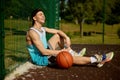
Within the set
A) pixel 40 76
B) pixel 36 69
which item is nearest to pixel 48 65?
pixel 36 69

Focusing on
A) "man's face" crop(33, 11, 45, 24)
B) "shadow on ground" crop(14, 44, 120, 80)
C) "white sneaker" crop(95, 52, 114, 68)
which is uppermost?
"man's face" crop(33, 11, 45, 24)

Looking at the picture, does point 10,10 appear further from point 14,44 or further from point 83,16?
point 83,16

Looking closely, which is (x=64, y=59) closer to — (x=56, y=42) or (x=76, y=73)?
(x=76, y=73)

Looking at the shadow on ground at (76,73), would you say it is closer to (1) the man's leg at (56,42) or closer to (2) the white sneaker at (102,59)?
(2) the white sneaker at (102,59)

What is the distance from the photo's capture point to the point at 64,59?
795 centimetres

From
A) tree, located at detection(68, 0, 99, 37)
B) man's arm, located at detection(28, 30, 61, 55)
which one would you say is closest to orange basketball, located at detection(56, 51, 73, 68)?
man's arm, located at detection(28, 30, 61, 55)

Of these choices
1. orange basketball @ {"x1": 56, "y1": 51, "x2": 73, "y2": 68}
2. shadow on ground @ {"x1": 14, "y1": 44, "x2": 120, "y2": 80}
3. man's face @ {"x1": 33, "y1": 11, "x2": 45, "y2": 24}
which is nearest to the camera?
shadow on ground @ {"x1": 14, "y1": 44, "x2": 120, "y2": 80}

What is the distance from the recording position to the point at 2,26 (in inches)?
263

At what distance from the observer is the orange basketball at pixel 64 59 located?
796 cm

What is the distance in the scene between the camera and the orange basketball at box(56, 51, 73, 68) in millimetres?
7957

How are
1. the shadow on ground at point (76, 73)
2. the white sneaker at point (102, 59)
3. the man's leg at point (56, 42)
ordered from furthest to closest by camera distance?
the man's leg at point (56, 42)
the white sneaker at point (102, 59)
the shadow on ground at point (76, 73)

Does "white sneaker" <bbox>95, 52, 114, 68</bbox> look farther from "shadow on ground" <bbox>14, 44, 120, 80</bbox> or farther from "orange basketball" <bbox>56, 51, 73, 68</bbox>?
"orange basketball" <bbox>56, 51, 73, 68</bbox>

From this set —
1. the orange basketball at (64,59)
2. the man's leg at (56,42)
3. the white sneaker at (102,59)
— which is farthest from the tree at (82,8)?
the orange basketball at (64,59)

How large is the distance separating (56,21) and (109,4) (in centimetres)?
1151
